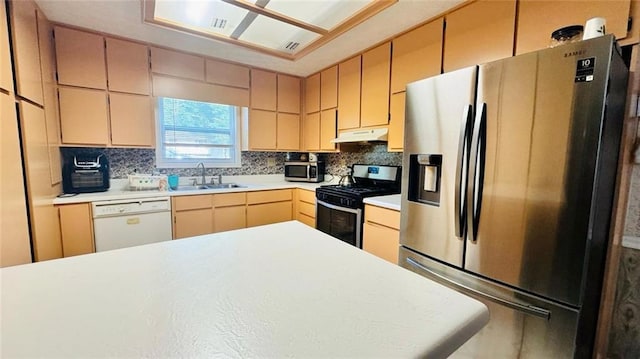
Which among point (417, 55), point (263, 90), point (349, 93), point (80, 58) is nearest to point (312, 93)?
point (263, 90)

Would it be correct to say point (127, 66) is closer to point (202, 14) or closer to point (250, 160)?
point (202, 14)

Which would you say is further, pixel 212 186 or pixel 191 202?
pixel 212 186

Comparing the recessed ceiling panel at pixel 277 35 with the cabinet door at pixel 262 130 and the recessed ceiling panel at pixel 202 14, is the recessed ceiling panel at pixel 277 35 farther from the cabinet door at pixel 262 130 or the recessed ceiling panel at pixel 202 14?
the cabinet door at pixel 262 130

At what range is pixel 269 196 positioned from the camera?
3.32 meters

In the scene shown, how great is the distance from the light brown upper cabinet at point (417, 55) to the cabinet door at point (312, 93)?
4.14 ft

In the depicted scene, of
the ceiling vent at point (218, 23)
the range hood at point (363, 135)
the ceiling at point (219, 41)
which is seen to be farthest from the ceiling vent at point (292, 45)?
the range hood at point (363, 135)

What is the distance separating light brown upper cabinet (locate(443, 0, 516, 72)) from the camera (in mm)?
1678

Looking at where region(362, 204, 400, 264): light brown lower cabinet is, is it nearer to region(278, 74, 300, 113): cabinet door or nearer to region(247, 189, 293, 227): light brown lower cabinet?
region(247, 189, 293, 227): light brown lower cabinet

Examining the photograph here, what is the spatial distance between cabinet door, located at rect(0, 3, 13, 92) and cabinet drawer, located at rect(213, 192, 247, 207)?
1.77 meters

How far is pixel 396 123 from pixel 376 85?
1.63 ft

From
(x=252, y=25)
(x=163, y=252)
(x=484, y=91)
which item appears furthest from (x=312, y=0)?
(x=163, y=252)

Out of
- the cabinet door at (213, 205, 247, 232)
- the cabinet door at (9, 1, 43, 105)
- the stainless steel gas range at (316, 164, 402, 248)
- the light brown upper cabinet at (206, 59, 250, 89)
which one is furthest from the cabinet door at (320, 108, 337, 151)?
the cabinet door at (9, 1, 43, 105)

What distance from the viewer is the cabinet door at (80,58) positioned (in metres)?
2.34

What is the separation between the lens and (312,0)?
1.85 meters
